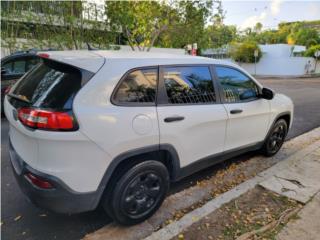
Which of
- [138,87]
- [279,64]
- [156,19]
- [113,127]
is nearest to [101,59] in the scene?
[138,87]

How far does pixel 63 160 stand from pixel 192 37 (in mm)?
16376

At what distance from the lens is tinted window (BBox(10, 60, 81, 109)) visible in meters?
2.32

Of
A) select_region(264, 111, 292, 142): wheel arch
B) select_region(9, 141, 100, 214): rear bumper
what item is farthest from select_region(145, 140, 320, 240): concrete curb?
select_region(9, 141, 100, 214): rear bumper

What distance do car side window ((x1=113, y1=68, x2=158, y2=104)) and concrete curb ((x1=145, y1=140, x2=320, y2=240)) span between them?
51.2 inches

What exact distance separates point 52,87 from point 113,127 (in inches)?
25.6

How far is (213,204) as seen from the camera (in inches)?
126

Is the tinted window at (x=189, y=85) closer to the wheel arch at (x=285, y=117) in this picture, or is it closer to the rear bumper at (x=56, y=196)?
the rear bumper at (x=56, y=196)

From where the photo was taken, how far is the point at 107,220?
9.84 feet

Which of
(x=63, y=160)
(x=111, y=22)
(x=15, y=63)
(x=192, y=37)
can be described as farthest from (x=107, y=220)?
(x=192, y=37)

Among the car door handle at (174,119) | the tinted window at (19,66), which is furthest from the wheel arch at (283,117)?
the tinted window at (19,66)

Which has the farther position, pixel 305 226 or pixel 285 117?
pixel 285 117

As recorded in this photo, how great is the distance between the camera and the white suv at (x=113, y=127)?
2283mm

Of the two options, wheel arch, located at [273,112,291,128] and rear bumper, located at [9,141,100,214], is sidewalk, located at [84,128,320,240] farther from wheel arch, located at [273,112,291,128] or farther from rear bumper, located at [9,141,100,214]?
wheel arch, located at [273,112,291,128]

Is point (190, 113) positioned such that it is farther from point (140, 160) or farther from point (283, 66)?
point (283, 66)
